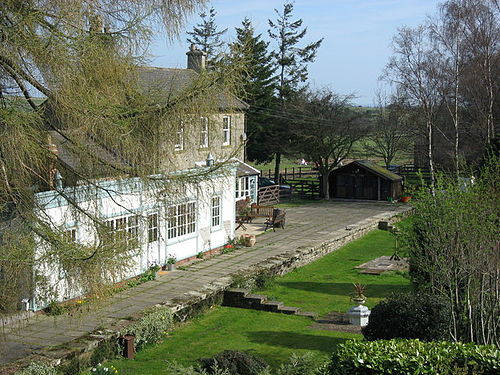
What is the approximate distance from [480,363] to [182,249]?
44.4ft

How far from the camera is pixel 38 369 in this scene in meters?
11.0

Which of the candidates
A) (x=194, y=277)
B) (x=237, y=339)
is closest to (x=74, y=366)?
(x=237, y=339)

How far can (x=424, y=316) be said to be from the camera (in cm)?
1274

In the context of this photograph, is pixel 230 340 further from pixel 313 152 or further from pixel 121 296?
pixel 313 152

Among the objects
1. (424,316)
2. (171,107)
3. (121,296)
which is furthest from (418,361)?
(121,296)

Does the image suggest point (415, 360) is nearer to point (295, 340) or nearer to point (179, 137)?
point (179, 137)

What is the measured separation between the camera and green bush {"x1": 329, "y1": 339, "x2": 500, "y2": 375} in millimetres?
8938

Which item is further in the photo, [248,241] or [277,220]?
[277,220]

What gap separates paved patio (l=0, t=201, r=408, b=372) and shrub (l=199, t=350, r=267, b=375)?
2.00 metres

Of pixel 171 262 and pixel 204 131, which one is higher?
pixel 204 131

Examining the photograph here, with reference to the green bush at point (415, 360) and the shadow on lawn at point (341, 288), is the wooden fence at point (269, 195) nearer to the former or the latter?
the shadow on lawn at point (341, 288)

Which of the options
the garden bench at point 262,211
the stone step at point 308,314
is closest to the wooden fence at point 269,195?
the garden bench at point 262,211

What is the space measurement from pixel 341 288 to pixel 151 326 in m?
7.79

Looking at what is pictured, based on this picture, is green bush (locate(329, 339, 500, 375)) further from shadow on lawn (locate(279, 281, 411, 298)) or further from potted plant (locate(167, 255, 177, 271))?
potted plant (locate(167, 255, 177, 271))
